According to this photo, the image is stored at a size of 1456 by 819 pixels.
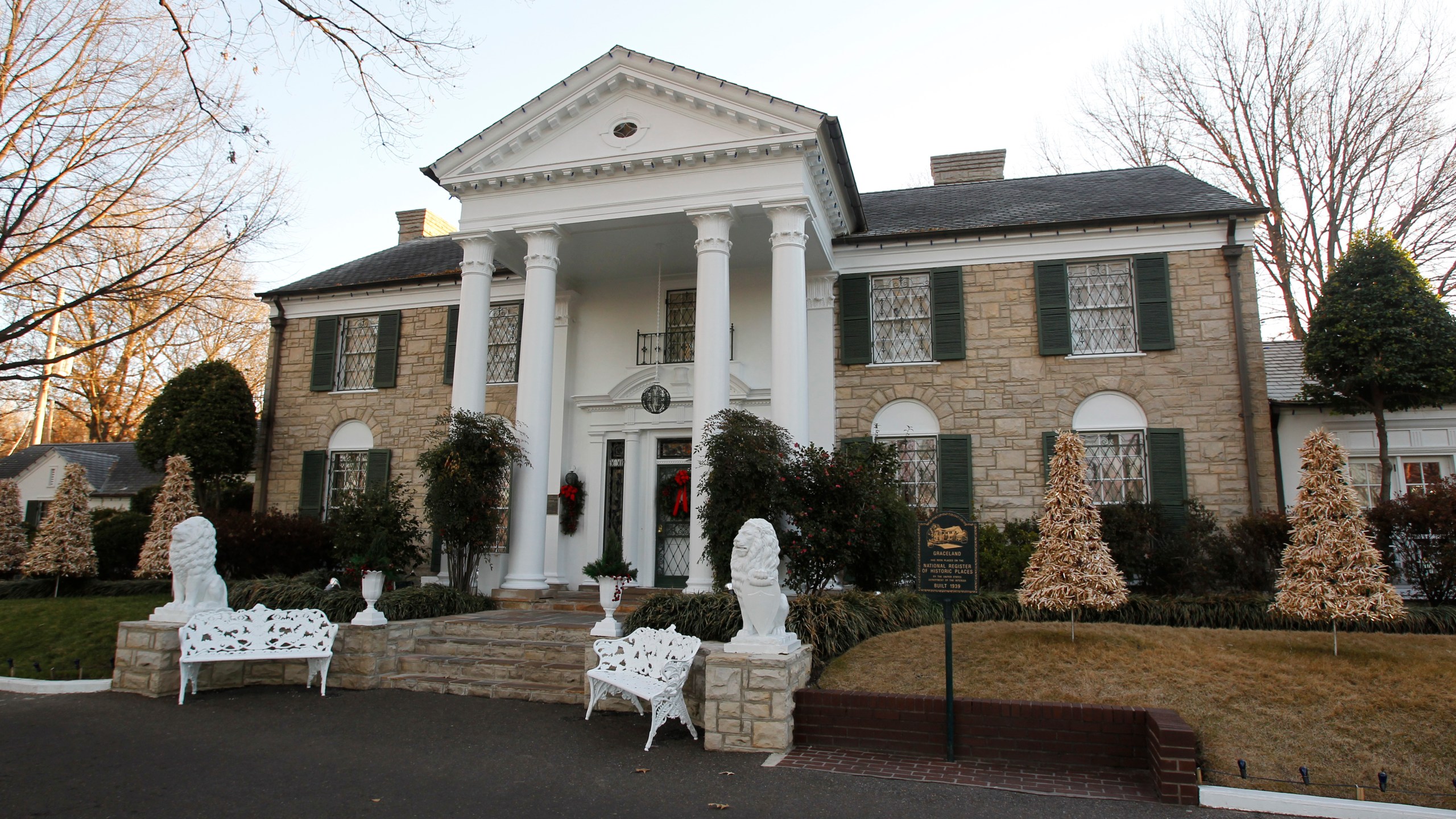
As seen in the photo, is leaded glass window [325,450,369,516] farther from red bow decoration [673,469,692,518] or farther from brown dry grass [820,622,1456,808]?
brown dry grass [820,622,1456,808]

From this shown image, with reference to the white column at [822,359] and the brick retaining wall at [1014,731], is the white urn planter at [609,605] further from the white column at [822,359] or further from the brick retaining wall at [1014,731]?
the white column at [822,359]

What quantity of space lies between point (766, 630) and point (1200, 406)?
360 inches

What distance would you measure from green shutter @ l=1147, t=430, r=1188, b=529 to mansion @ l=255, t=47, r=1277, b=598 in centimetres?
3

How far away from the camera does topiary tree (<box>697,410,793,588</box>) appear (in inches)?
394

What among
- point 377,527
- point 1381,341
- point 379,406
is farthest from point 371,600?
point 1381,341

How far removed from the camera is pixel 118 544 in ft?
50.3

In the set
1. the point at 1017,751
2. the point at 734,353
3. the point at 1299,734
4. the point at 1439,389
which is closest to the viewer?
the point at 1299,734

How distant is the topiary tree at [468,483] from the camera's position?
11.4 metres

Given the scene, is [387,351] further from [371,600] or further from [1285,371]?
[1285,371]

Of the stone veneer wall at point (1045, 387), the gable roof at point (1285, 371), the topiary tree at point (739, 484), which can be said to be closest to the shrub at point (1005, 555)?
the stone veneer wall at point (1045, 387)

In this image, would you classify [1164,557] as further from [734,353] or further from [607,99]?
[607,99]

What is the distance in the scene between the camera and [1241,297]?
12.8m

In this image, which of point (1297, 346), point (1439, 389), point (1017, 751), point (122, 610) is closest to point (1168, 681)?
point (1017, 751)

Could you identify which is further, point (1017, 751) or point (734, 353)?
point (734, 353)
